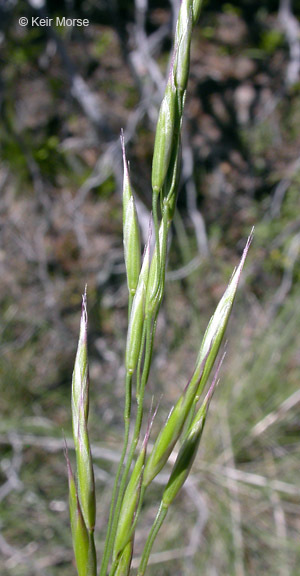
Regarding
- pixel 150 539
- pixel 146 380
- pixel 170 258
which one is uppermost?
pixel 146 380

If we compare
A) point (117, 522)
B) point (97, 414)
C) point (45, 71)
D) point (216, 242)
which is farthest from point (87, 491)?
point (45, 71)

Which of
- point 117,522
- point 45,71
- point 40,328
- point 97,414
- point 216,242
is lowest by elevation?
point 97,414

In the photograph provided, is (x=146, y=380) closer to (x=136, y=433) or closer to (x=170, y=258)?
(x=136, y=433)

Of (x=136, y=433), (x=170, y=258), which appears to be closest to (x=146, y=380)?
(x=136, y=433)

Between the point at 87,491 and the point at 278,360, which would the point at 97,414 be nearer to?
the point at 278,360

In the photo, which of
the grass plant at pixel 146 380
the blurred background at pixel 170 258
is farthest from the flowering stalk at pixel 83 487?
the blurred background at pixel 170 258

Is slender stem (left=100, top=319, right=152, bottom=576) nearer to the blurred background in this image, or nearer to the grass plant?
the grass plant

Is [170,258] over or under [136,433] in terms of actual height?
under

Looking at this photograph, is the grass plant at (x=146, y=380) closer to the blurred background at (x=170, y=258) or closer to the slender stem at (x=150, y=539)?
the slender stem at (x=150, y=539)

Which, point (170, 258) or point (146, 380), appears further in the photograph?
point (170, 258)
